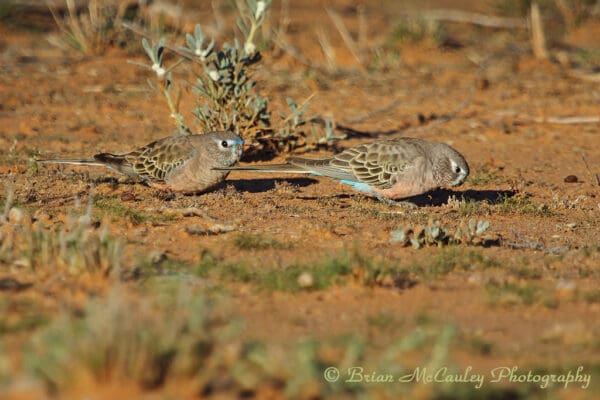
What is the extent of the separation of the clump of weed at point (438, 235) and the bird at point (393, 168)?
1.36 metres

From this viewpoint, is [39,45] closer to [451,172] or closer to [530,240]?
[451,172]

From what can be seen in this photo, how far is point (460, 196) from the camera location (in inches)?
371

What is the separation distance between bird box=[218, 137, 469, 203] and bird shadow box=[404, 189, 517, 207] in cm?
40

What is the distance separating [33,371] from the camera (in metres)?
4.11

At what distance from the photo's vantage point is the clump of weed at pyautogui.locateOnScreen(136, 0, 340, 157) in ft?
32.1

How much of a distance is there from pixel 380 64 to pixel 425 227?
31.7ft

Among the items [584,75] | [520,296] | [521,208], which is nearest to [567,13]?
[584,75]

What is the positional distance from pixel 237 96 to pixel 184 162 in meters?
1.86

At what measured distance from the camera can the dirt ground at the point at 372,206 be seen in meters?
5.34

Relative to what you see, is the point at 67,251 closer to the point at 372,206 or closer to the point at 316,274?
the point at 316,274

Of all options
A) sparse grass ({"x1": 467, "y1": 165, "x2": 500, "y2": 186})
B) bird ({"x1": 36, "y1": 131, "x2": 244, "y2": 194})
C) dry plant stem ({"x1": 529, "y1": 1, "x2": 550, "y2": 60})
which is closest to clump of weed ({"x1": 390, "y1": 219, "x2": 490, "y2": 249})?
bird ({"x1": 36, "y1": 131, "x2": 244, "y2": 194})

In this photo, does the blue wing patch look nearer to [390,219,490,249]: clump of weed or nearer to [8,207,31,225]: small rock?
[390,219,490,249]: clump of weed

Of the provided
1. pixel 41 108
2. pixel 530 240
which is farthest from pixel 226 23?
pixel 530 240

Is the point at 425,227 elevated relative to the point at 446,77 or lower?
lower
